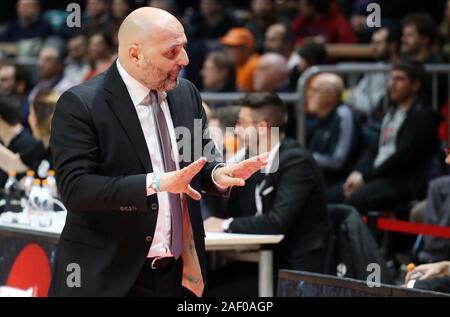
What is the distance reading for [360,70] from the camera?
8.98 m

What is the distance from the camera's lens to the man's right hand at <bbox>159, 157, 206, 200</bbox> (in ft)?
12.4

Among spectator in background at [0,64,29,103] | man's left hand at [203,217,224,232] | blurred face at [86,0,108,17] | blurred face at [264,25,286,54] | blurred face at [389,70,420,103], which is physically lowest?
man's left hand at [203,217,224,232]

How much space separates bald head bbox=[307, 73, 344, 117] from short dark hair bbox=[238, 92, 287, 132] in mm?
1992

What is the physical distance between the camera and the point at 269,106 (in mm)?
6910

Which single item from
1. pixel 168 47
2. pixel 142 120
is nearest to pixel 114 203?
pixel 142 120

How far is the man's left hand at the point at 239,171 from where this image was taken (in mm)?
3980

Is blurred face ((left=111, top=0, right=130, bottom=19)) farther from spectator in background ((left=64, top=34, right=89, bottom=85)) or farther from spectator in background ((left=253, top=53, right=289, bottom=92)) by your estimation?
spectator in background ((left=253, top=53, right=289, bottom=92))

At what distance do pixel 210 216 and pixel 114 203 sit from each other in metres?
3.40

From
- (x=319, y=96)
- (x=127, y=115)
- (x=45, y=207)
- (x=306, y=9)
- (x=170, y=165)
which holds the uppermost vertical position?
(x=127, y=115)

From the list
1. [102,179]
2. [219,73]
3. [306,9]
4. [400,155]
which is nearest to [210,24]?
[306,9]

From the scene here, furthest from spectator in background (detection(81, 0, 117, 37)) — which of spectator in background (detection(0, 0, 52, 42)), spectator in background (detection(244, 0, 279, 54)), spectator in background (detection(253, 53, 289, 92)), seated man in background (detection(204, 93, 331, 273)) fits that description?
seated man in background (detection(204, 93, 331, 273))

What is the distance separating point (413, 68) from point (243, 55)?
9.48ft

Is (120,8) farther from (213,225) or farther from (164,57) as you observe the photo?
(164,57)

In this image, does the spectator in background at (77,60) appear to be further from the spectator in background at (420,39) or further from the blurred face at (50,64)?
the spectator in background at (420,39)
